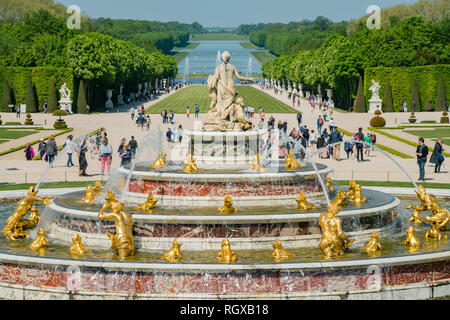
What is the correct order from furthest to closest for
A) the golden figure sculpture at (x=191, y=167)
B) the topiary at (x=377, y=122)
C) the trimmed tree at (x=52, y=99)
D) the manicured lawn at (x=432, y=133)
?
the trimmed tree at (x=52, y=99) < the topiary at (x=377, y=122) < the manicured lawn at (x=432, y=133) < the golden figure sculpture at (x=191, y=167)

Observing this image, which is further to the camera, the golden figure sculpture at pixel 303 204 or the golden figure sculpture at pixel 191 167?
the golden figure sculpture at pixel 191 167

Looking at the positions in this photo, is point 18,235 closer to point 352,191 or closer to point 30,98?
point 352,191

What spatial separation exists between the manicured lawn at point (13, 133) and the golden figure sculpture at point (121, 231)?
3739 cm

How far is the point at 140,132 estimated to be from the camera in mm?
57625

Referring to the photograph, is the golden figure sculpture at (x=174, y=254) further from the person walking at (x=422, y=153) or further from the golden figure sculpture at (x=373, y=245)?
the person walking at (x=422, y=153)

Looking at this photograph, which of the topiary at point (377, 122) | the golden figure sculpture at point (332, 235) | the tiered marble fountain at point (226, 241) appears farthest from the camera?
the topiary at point (377, 122)

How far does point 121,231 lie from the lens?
1809cm

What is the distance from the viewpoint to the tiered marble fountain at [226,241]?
16.5 meters

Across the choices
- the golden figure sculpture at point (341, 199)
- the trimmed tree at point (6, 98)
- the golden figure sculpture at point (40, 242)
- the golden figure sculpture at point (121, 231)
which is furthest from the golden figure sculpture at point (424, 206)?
the trimmed tree at point (6, 98)

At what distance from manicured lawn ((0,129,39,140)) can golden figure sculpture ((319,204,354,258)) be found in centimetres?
3955

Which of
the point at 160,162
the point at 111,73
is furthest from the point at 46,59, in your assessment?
the point at 160,162
